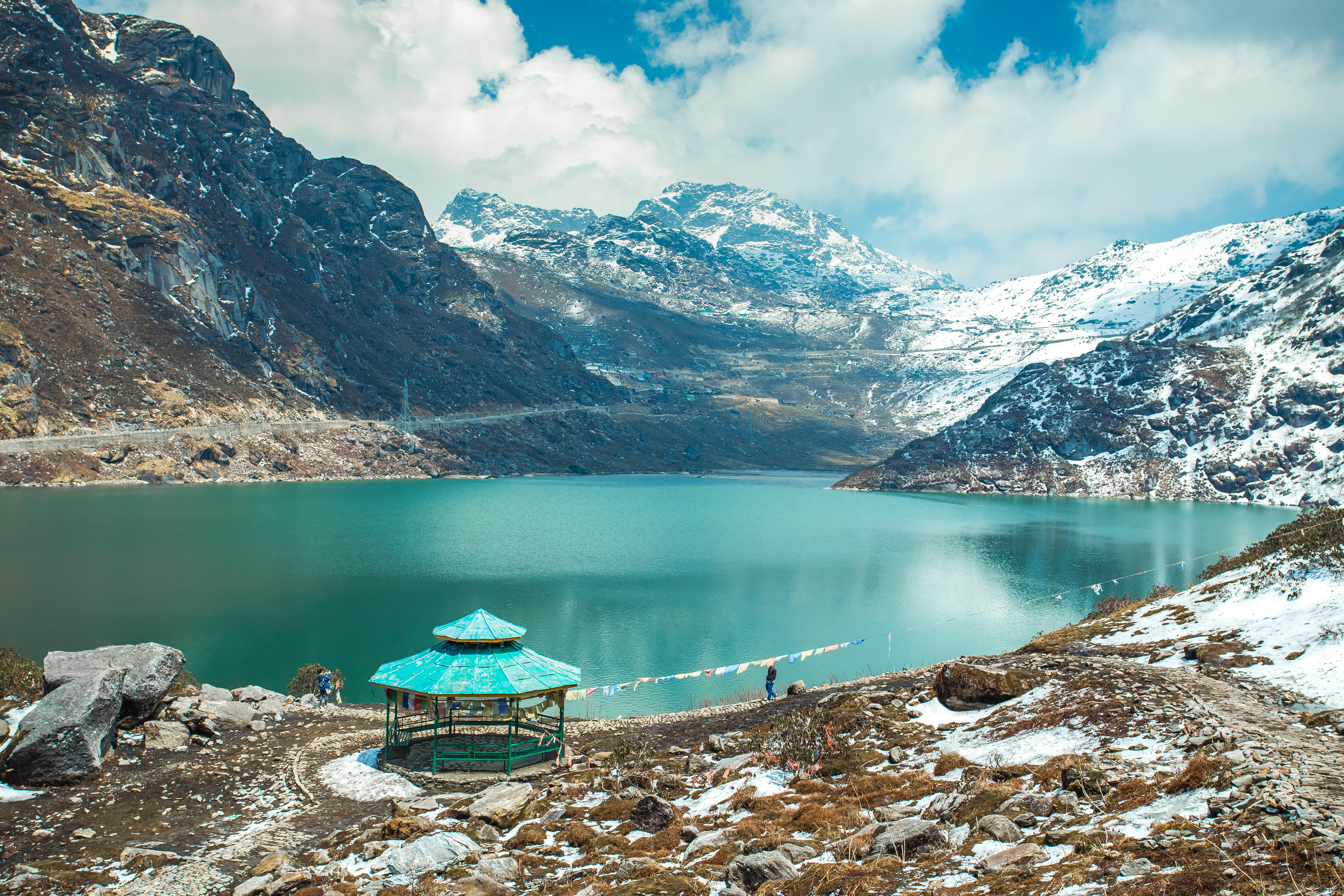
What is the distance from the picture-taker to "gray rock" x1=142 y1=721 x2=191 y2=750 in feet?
64.3

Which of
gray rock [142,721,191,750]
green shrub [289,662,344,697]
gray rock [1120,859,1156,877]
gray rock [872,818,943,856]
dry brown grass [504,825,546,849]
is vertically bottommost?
green shrub [289,662,344,697]

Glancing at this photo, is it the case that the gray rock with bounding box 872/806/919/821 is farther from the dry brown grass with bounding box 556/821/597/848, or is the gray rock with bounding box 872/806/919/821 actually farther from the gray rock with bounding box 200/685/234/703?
the gray rock with bounding box 200/685/234/703

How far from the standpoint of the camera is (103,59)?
193 m

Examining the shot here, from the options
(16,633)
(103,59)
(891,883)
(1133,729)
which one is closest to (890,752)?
(1133,729)

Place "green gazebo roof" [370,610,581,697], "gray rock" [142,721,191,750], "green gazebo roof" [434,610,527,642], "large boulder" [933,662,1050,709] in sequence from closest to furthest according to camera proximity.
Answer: "large boulder" [933,662,1050,709], "gray rock" [142,721,191,750], "green gazebo roof" [370,610,581,697], "green gazebo roof" [434,610,527,642]

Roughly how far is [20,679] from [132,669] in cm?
475

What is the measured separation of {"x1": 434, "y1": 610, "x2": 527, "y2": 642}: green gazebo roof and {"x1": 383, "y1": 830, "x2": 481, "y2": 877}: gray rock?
306 inches

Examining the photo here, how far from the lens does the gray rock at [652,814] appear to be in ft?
46.0

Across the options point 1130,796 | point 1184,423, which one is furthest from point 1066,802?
point 1184,423

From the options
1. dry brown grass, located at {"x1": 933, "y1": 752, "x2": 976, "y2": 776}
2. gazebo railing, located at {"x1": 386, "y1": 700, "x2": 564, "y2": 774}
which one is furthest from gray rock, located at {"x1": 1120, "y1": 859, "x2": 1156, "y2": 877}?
gazebo railing, located at {"x1": 386, "y1": 700, "x2": 564, "y2": 774}

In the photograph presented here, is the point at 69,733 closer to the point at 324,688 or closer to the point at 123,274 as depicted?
the point at 324,688

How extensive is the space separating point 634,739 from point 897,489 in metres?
164

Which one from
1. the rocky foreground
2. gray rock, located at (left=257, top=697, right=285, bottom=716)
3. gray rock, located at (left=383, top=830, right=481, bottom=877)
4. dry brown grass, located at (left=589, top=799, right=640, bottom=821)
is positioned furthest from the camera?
gray rock, located at (left=257, top=697, right=285, bottom=716)

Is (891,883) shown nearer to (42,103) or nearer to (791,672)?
(791,672)
